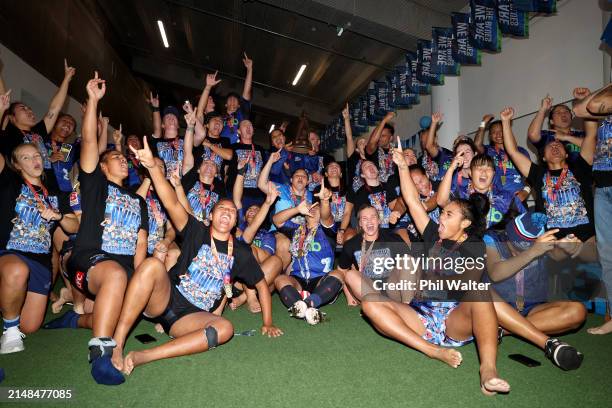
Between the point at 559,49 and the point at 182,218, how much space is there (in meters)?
6.05

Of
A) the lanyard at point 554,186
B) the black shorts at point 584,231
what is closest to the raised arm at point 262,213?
the lanyard at point 554,186

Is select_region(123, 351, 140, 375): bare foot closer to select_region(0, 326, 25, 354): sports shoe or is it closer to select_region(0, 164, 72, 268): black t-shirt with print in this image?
select_region(0, 326, 25, 354): sports shoe

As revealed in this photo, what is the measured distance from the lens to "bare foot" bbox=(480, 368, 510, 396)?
194cm

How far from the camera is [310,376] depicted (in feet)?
7.61

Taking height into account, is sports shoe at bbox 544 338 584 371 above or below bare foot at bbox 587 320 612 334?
above

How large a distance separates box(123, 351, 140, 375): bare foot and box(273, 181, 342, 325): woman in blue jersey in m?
1.57

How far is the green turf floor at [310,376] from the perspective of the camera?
6.63 feet

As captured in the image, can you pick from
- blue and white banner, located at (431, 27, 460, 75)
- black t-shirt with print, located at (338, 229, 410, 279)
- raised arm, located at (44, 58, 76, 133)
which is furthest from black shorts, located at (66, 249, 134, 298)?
blue and white banner, located at (431, 27, 460, 75)

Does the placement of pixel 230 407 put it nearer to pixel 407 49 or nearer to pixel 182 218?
pixel 182 218

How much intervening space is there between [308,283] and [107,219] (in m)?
2.03

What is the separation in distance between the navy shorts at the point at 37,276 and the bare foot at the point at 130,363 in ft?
4.43

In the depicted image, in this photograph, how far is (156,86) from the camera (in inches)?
773

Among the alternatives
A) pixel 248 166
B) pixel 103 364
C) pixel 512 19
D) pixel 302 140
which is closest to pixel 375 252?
pixel 103 364

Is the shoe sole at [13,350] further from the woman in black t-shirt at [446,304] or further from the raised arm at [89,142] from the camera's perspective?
the woman in black t-shirt at [446,304]
